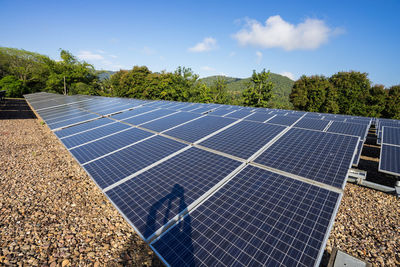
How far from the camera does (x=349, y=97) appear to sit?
131ft

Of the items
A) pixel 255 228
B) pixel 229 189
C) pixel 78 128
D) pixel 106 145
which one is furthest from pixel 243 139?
pixel 78 128

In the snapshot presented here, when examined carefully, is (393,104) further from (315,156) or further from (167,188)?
(167,188)

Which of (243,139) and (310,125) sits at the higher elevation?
(310,125)

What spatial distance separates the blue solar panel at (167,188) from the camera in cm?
295

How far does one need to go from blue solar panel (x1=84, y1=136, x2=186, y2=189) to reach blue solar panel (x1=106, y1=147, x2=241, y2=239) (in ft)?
1.37

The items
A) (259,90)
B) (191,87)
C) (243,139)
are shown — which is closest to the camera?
(243,139)

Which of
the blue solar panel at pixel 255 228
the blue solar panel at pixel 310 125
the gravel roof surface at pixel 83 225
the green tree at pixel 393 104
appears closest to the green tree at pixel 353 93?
the green tree at pixel 393 104

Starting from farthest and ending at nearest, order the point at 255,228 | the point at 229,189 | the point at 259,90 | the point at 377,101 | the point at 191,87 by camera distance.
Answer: the point at 191,87 → the point at 259,90 → the point at 377,101 → the point at 229,189 → the point at 255,228

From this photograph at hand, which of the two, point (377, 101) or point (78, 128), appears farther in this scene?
point (377, 101)

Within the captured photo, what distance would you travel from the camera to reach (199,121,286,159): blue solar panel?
16.0 feet

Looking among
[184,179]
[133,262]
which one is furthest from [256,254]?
[133,262]

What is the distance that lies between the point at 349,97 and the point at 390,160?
1753 inches

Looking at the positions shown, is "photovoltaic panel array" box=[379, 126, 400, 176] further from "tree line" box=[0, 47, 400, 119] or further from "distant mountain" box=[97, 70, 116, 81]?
"distant mountain" box=[97, 70, 116, 81]

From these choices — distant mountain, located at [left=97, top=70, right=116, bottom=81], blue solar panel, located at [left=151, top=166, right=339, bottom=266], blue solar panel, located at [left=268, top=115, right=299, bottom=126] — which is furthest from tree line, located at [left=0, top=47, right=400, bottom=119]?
blue solar panel, located at [left=151, top=166, right=339, bottom=266]
